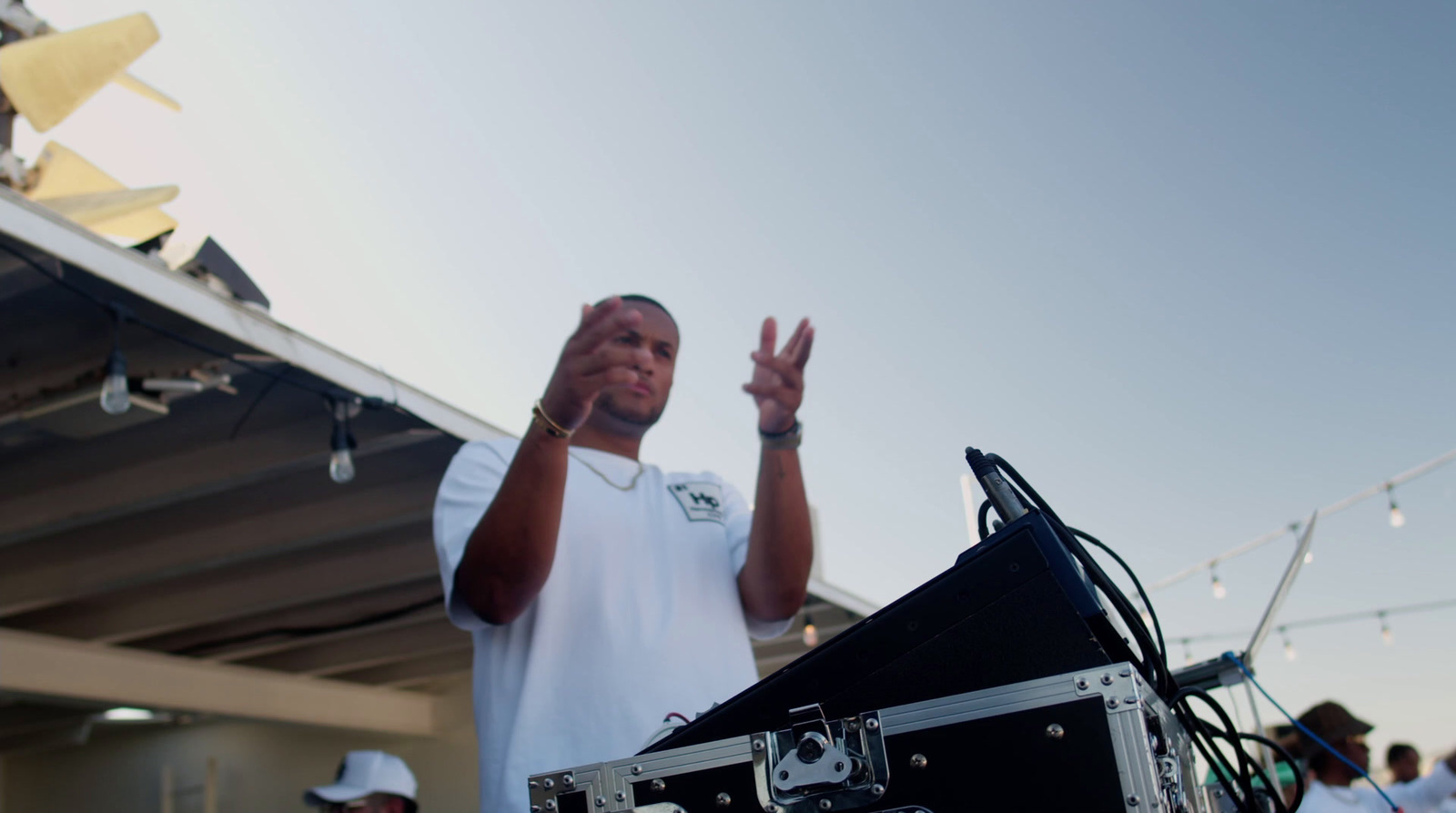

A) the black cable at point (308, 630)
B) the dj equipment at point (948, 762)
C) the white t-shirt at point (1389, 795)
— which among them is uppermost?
the black cable at point (308, 630)

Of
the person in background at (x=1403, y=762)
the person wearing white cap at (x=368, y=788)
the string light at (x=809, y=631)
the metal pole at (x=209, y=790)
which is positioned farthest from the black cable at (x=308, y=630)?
the person in background at (x=1403, y=762)

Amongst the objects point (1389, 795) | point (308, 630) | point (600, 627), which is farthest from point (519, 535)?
point (1389, 795)

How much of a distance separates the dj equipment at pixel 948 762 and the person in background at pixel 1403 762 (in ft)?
23.3

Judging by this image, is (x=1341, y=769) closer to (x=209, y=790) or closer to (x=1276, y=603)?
(x=1276, y=603)

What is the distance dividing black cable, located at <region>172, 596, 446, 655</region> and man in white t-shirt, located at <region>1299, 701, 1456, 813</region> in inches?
171

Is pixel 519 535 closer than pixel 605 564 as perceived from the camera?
Yes

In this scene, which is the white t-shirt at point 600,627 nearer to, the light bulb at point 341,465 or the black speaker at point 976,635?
the black speaker at point 976,635

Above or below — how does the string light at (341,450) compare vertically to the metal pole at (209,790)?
above

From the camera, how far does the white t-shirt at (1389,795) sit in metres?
4.39

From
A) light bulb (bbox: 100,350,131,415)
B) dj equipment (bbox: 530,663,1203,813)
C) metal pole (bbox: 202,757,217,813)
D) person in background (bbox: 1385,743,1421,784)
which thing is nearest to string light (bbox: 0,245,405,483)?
light bulb (bbox: 100,350,131,415)

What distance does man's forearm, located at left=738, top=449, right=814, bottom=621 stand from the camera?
5.84 feet

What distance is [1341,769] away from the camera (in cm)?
465

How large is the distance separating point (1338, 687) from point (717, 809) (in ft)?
43.3

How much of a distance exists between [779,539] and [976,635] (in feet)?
2.79
